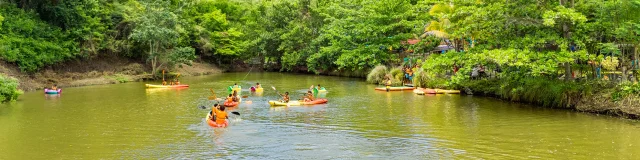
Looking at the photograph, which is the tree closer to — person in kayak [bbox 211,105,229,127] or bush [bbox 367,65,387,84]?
bush [bbox 367,65,387,84]

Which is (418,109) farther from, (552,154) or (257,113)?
(552,154)

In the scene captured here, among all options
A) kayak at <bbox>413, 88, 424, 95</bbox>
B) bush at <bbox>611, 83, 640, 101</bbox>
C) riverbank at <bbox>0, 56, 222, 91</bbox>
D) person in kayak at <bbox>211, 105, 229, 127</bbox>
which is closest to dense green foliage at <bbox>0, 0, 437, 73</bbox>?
riverbank at <bbox>0, 56, 222, 91</bbox>

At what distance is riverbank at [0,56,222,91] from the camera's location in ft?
105

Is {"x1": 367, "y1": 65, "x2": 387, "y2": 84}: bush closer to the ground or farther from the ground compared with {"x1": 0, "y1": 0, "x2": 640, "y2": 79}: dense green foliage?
closer to the ground

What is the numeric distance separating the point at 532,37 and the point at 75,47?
31.3 m

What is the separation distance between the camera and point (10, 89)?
906 inches

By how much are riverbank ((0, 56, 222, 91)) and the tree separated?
1.94 meters

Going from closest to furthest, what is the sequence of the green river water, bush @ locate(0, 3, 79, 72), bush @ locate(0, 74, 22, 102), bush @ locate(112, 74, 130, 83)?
the green river water, bush @ locate(0, 74, 22, 102), bush @ locate(0, 3, 79, 72), bush @ locate(112, 74, 130, 83)

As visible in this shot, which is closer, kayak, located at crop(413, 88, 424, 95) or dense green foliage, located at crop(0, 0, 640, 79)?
dense green foliage, located at crop(0, 0, 640, 79)

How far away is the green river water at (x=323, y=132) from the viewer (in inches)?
500

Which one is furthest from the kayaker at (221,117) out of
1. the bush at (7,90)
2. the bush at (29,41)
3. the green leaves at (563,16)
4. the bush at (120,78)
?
the bush at (120,78)

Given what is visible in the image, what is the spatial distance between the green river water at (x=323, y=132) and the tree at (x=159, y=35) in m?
18.1

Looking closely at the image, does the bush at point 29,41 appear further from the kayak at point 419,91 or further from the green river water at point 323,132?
the kayak at point 419,91

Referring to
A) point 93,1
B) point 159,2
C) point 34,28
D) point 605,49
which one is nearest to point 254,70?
point 159,2
